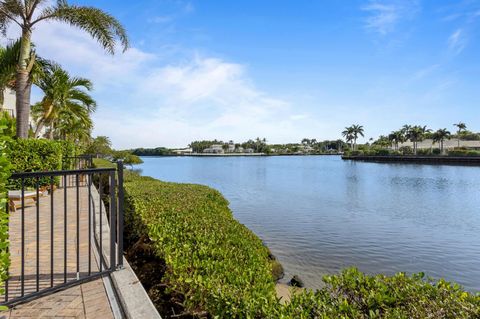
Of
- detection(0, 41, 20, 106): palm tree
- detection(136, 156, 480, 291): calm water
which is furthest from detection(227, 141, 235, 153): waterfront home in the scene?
detection(0, 41, 20, 106): palm tree

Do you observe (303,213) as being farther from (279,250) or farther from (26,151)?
(26,151)

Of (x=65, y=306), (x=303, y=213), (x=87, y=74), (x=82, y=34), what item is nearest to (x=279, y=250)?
(x=303, y=213)

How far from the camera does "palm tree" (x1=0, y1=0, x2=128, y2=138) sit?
36.2 feet

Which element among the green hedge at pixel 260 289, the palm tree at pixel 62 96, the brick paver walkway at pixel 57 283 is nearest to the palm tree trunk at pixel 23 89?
the palm tree at pixel 62 96

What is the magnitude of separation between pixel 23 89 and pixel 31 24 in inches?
102

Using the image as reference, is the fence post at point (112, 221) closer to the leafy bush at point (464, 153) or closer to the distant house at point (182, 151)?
the leafy bush at point (464, 153)

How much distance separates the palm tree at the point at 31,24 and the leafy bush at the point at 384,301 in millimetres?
12044

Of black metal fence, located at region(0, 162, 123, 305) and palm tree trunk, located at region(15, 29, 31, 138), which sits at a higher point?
palm tree trunk, located at region(15, 29, 31, 138)

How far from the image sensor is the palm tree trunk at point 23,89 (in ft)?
35.7

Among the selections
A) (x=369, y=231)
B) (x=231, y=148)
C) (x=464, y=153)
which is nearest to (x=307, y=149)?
(x=231, y=148)

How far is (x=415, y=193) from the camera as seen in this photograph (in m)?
23.5

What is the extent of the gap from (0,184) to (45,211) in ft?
20.4

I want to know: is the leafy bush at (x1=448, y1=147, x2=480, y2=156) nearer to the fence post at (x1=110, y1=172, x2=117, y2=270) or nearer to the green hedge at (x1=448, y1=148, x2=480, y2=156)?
the green hedge at (x1=448, y1=148, x2=480, y2=156)

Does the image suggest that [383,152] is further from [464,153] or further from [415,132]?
[464,153]
